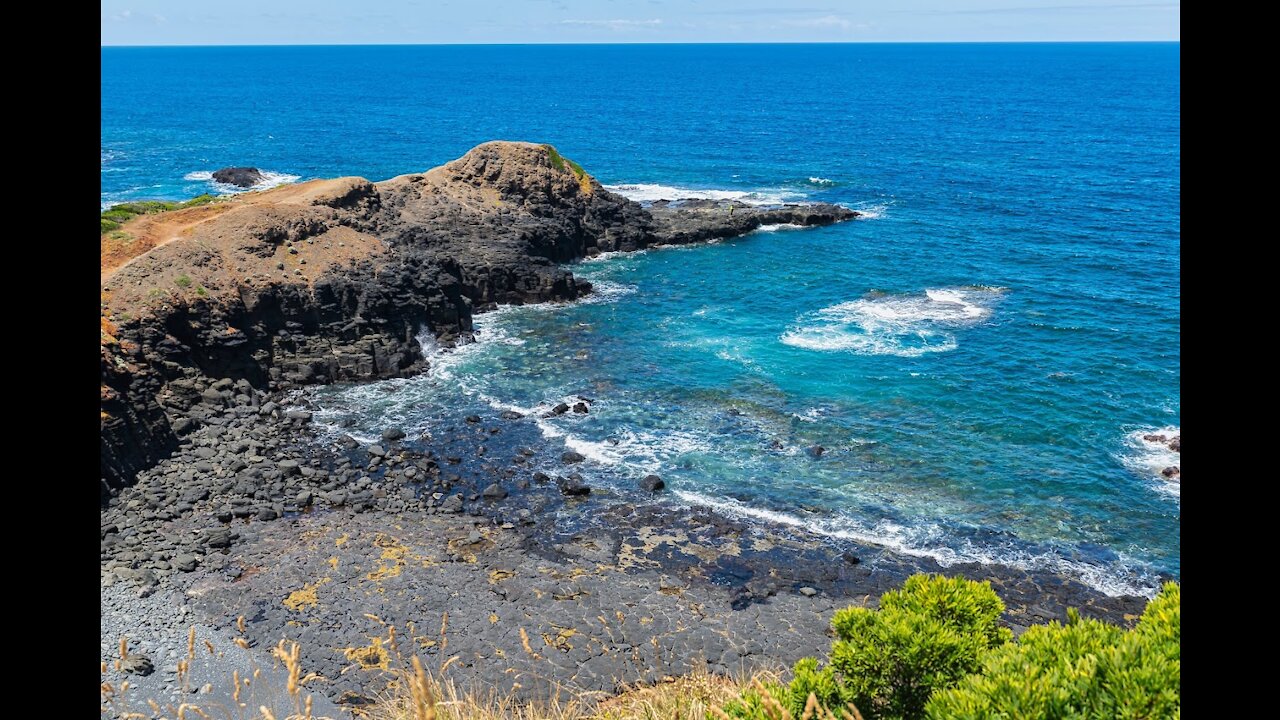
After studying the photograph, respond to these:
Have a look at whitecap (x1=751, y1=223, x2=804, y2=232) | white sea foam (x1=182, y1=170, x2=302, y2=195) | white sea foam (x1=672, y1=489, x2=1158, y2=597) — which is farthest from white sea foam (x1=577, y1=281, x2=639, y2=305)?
white sea foam (x1=182, y1=170, x2=302, y2=195)

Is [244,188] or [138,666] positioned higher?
[244,188]

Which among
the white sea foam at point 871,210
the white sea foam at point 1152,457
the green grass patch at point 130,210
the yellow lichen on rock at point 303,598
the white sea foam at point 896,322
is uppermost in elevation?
the white sea foam at point 871,210

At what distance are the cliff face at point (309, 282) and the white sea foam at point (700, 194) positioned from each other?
899 inches

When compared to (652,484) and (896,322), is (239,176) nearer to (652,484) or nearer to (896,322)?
(896,322)

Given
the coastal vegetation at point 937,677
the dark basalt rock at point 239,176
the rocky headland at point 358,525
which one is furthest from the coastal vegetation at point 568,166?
the coastal vegetation at point 937,677

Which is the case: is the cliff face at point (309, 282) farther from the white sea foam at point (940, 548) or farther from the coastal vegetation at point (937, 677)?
the coastal vegetation at point (937, 677)

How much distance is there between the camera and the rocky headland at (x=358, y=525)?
3058 centimetres

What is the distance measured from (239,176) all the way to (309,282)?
69682 millimetres

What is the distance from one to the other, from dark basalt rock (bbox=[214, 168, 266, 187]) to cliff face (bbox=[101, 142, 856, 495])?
45831 mm

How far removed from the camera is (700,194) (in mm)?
104438

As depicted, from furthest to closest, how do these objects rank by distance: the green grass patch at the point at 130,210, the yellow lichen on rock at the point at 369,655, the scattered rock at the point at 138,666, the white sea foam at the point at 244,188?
the white sea foam at the point at 244,188, the green grass patch at the point at 130,210, the yellow lichen on rock at the point at 369,655, the scattered rock at the point at 138,666

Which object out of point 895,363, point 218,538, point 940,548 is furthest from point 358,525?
point 895,363
